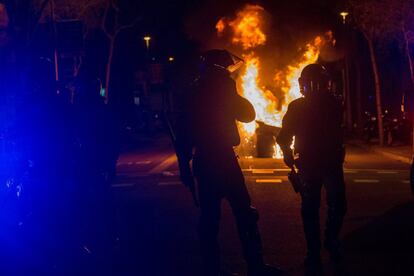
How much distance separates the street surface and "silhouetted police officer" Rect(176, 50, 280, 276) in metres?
0.55

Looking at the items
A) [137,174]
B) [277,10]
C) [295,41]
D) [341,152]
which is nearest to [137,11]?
[277,10]

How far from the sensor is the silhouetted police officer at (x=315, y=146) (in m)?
7.05

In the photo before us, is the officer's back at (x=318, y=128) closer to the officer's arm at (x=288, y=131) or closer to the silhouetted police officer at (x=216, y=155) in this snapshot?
the officer's arm at (x=288, y=131)

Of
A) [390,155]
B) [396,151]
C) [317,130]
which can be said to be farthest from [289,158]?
[396,151]

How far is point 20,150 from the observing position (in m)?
7.21

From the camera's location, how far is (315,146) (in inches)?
279

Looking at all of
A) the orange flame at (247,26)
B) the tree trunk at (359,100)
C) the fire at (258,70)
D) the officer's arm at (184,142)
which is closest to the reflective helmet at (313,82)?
the officer's arm at (184,142)

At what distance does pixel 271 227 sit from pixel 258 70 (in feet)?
70.4

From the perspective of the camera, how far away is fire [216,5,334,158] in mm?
29984

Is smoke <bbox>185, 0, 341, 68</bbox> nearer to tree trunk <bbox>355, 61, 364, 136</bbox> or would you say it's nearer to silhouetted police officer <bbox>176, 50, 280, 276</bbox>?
tree trunk <bbox>355, 61, 364, 136</bbox>

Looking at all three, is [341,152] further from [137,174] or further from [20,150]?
[137,174]

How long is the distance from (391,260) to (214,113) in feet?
7.52

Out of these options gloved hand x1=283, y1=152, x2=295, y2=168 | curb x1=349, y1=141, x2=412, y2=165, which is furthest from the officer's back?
curb x1=349, y1=141, x2=412, y2=165

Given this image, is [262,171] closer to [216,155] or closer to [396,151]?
[396,151]
